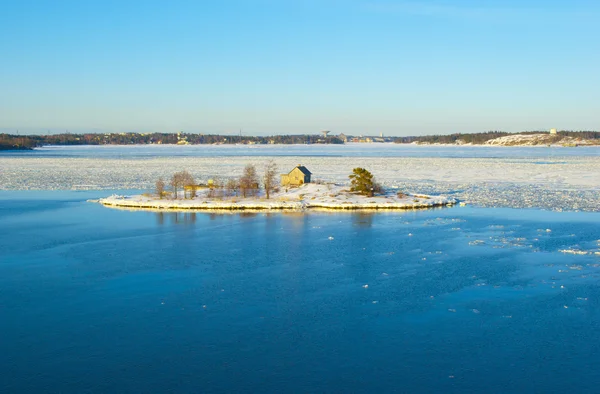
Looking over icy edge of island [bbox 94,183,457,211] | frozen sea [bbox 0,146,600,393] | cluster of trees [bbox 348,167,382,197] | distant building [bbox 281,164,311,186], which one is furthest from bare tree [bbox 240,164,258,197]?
frozen sea [bbox 0,146,600,393]

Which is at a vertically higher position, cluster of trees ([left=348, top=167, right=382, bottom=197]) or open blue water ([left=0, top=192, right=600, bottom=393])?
cluster of trees ([left=348, top=167, right=382, bottom=197])

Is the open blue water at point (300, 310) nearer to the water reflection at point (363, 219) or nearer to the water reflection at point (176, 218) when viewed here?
the water reflection at point (363, 219)

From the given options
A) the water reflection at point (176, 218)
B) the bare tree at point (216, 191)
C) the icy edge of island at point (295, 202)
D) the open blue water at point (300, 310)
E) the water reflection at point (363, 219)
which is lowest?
the open blue water at point (300, 310)

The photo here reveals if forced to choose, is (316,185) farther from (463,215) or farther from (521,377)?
(521,377)

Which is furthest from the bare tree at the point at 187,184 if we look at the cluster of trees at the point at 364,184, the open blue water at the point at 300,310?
the open blue water at the point at 300,310

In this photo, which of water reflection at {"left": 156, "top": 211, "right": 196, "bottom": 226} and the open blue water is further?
water reflection at {"left": 156, "top": 211, "right": 196, "bottom": 226}

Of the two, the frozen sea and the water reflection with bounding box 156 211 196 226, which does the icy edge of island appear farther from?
the frozen sea

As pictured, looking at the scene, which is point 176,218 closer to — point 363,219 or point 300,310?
point 363,219

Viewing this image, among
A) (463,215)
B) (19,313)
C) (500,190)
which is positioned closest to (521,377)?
(19,313)
